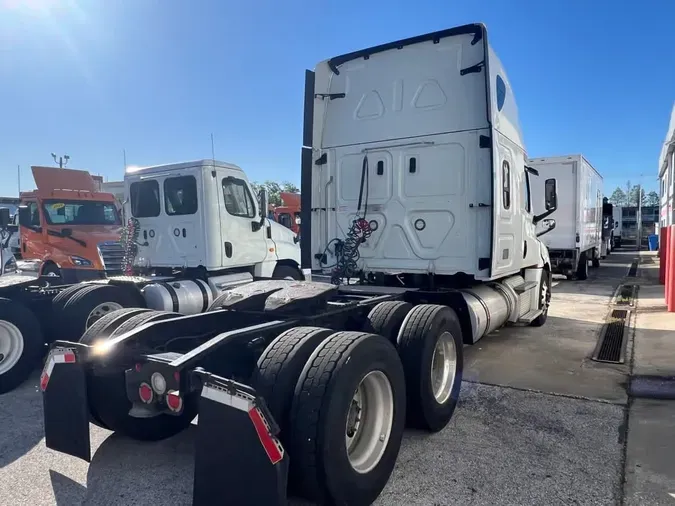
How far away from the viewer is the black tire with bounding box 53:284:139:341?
5.59m

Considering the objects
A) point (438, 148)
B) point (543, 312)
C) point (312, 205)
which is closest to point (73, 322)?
point (312, 205)

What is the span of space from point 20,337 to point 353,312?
3.59 m

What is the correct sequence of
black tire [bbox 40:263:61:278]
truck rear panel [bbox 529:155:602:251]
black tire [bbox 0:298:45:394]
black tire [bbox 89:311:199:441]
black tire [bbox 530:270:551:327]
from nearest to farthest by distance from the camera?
black tire [bbox 89:311:199:441] < black tire [bbox 0:298:45:394] < black tire [bbox 530:270:551:327] < black tire [bbox 40:263:61:278] < truck rear panel [bbox 529:155:602:251]

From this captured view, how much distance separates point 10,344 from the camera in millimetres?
5262

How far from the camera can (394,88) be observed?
6.06 m

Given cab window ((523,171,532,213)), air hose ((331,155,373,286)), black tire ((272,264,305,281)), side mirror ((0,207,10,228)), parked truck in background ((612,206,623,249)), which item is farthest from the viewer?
parked truck in background ((612,206,623,249))

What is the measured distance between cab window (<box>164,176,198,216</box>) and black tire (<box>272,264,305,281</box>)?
219cm

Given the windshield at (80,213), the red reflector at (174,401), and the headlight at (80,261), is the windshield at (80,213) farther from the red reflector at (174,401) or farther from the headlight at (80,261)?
the red reflector at (174,401)

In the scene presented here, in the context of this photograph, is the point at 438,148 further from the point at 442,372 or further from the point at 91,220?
the point at 91,220

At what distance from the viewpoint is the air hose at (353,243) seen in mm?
6234

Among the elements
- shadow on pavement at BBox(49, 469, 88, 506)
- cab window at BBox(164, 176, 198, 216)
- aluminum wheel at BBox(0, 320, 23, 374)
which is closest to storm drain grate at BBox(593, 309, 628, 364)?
shadow on pavement at BBox(49, 469, 88, 506)

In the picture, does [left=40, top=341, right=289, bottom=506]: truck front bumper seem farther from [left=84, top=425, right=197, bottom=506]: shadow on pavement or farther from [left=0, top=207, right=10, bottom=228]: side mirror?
[left=0, top=207, right=10, bottom=228]: side mirror

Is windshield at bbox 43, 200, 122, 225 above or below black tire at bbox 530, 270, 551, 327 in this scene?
above

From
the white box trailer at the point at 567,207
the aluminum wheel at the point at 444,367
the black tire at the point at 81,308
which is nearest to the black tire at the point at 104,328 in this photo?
the black tire at the point at 81,308
